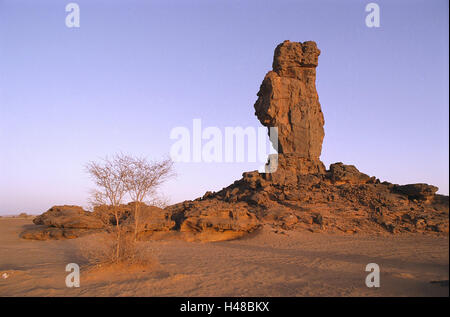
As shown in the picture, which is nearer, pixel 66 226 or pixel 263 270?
pixel 263 270

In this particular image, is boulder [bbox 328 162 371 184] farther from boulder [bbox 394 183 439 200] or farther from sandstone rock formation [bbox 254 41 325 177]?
boulder [bbox 394 183 439 200]

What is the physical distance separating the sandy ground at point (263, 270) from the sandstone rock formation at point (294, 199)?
2.12 meters

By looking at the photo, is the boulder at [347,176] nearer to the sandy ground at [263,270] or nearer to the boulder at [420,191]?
the boulder at [420,191]

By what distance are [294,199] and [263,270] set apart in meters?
11.0

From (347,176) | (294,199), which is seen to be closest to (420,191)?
(347,176)

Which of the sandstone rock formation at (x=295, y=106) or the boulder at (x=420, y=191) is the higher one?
the sandstone rock formation at (x=295, y=106)

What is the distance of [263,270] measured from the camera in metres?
9.45

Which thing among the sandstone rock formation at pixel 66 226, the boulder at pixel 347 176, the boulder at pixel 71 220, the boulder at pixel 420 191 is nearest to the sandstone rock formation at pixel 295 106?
the boulder at pixel 347 176

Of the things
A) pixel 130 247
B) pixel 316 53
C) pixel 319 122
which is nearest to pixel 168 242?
pixel 130 247

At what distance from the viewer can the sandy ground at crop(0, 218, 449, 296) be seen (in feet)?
22.9

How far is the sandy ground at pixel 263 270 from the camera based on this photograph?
6.98m

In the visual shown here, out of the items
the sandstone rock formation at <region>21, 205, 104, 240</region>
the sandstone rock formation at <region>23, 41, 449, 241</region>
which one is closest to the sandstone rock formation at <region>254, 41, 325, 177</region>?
the sandstone rock formation at <region>23, 41, 449, 241</region>

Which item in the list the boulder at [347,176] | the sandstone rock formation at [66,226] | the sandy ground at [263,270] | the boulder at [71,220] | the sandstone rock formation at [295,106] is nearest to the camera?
the sandy ground at [263,270]

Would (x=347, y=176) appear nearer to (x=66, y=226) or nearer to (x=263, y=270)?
(x=263, y=270)
